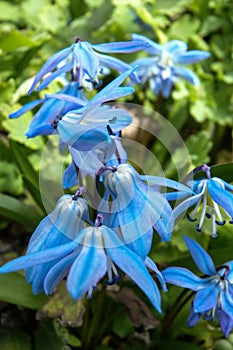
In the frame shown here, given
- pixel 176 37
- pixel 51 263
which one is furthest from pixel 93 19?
pixel 51 263

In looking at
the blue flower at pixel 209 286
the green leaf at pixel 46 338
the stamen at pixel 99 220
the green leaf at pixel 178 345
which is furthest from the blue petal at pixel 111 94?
the green leaf at pixel 178 345

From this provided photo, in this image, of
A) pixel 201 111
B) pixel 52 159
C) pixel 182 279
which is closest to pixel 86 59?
pixel 52 159

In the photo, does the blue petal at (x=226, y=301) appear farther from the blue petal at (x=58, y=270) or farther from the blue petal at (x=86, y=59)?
the blue petal at (x=86, y=59)

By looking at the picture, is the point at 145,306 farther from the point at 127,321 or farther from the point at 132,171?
the point at 132,171

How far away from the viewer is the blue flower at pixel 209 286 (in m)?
1.40

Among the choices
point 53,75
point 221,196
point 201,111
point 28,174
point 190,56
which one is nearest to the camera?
point 221,196

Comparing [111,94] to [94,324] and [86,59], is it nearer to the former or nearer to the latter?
[86,59]

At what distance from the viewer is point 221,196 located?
51.9 inches

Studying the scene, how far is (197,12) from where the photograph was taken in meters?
2.91

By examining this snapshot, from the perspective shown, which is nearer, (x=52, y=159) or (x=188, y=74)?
(x=52, y=159)

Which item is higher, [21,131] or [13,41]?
[13,41]

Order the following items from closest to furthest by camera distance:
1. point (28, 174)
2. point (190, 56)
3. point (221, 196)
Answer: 1. point (221, 196)
2. point (28, 174)
3. point (190, 56)

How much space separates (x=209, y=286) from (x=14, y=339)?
2.16 feet

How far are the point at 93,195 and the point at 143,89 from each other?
4.01 ft
